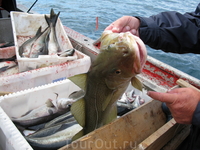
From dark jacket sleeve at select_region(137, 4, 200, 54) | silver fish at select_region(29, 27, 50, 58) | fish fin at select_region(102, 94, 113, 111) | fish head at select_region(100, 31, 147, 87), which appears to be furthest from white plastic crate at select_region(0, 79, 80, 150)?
silver fish at select_region(29, 27, 50, 58)

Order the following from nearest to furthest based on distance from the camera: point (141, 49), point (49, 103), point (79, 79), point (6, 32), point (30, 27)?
point (141, 49) < point (79, 79) < point (49, 103) < point (30, 27) < point (6, 32)

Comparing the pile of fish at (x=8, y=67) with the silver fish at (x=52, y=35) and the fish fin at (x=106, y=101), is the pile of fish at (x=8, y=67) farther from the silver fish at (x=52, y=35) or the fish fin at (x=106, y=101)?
the fish fin at (x=106, y=101)

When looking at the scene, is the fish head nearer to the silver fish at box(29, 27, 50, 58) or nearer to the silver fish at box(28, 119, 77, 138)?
the silver fish at box(28, 119, 77, 138)

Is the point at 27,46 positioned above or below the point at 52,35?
below

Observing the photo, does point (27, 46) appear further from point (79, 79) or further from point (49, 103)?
point (79, 79)

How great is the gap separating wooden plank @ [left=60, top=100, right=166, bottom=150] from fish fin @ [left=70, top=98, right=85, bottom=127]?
0.27 m

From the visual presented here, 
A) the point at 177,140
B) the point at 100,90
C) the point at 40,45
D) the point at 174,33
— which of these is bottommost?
the point at 177,140

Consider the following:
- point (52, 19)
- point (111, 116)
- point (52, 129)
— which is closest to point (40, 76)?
point (52, 129)

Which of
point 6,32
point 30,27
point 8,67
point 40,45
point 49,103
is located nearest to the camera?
point 49,103

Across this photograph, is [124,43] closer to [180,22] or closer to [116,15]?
[180,22]

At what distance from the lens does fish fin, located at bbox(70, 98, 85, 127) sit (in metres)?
1.70

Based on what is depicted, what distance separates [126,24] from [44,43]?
2.54m

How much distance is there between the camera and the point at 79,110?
174 centimetres

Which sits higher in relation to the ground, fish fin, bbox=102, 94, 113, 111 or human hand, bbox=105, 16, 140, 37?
human hand, bbox=105, 16, 140, 37
